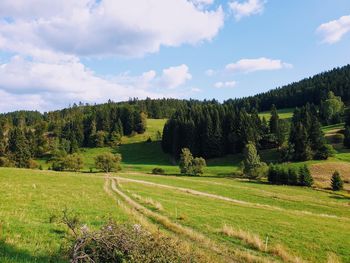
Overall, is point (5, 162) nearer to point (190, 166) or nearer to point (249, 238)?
point (190, 166)

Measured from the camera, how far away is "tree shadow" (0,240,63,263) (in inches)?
343

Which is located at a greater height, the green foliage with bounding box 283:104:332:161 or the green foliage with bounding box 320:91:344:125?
the green foliage with bounding box 320:91:344:125

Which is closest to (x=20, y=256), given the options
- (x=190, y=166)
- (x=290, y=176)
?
(x=290, y=176)

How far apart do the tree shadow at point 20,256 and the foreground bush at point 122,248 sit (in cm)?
55

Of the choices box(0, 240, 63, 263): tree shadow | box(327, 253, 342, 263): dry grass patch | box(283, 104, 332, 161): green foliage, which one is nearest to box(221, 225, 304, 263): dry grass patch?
box(327, 253, 342, 263): dry grass patch

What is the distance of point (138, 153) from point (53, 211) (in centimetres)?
12126

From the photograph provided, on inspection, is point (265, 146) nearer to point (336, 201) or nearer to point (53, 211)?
point (336, 201)

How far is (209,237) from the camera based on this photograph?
2011 centimetres

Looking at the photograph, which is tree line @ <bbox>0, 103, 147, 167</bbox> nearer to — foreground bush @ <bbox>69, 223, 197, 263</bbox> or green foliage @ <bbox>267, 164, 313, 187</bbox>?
green foliage @ <bbox>267, 164, 313, 187</bbox>

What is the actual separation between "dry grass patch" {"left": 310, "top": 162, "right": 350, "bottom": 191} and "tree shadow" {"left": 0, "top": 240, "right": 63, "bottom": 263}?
7187 cm

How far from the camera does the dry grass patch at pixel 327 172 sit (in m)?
74.1

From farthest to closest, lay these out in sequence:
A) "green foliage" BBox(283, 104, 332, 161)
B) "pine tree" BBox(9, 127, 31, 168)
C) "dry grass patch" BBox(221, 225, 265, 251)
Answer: "pine tree" BBox(9, 127, 31, 168), "green foliage" BBox(283, 104, 332, 161), "dry grass patch" BBox(221, 225, 265, 251)

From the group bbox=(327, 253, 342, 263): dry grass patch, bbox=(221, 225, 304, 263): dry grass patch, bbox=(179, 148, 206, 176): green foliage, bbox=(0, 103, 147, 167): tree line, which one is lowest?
bbox=(327, 253, 342, 263): dry grass patch

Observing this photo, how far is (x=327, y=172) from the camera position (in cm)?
8131
